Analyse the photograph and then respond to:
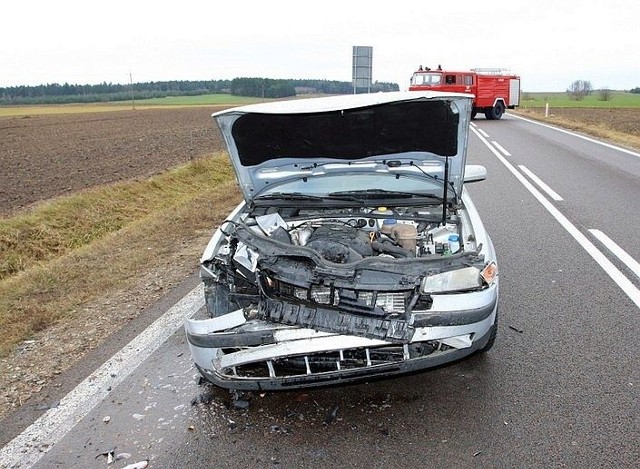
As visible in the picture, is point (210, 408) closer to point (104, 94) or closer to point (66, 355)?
point (66, 355)

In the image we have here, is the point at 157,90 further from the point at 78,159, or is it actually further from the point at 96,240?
the point at 96,240

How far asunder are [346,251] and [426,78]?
25.9 metres

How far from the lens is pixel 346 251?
352 cm

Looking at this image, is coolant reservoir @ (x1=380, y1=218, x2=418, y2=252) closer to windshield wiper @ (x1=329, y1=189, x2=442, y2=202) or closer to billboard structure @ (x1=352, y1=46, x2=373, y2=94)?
windshield wiper @ (x1=329, y1=189, x2=442, y2=202)

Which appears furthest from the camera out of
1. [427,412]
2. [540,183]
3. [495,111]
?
[495,111]

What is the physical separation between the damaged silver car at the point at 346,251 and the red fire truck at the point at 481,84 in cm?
2386

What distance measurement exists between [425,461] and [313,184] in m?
2.31

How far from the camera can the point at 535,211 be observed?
814 cm

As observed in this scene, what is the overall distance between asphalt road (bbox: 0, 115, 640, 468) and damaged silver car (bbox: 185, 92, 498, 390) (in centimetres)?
26

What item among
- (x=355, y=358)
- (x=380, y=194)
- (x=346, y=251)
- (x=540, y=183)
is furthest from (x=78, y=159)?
(x=355, y=358)

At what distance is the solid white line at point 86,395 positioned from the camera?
9.55 ft

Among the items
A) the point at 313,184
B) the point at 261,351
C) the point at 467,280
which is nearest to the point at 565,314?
the point at 467,280

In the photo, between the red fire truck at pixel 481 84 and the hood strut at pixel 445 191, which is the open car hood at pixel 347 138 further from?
the red fire truck at pixel 481 84

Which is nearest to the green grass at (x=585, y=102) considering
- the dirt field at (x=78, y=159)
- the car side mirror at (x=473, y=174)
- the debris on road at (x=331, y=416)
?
the dirt field at (x=78, y=159)
